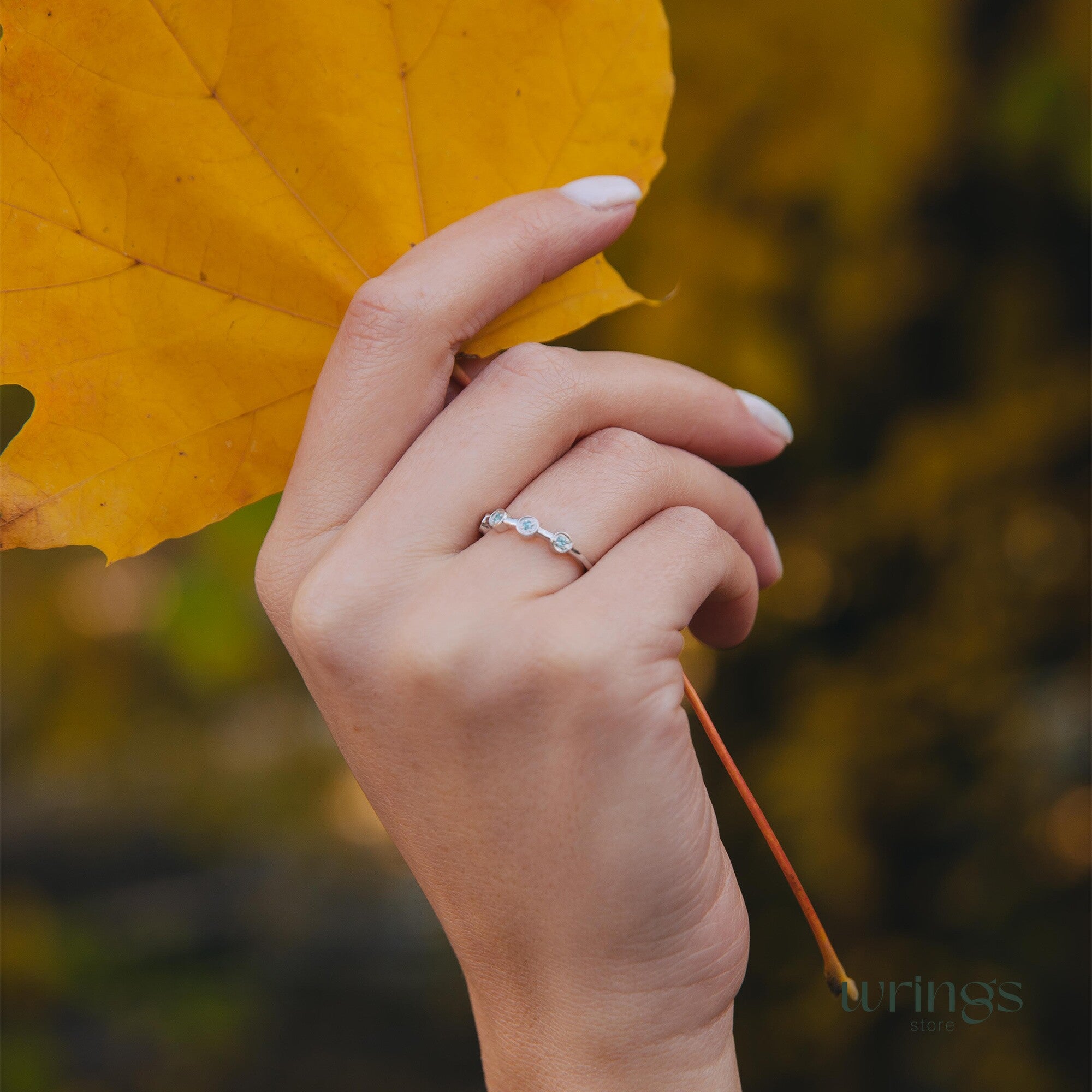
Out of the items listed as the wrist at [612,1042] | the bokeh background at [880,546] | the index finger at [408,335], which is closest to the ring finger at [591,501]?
the index finger at [408,335]

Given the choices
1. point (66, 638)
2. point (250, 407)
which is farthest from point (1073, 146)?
point (66, 638)

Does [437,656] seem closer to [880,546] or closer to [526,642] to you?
[526,642]

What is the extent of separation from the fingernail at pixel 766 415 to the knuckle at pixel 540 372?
8.1 inches

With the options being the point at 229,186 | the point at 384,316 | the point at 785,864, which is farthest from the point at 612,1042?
the point at 229,186

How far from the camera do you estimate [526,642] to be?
23.3 inches

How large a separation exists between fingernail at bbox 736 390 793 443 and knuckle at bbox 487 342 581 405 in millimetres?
206

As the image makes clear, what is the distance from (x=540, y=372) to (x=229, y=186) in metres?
0.28

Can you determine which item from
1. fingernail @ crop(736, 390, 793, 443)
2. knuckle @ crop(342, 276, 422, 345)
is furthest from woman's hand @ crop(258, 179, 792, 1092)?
fingernail @ crop(736, 390, 793, 443)

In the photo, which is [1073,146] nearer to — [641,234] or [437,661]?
[641,234]

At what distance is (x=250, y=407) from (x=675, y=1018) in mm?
591

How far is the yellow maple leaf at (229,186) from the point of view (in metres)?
0.63

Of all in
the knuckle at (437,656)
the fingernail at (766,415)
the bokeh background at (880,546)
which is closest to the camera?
the knuckle at (437,656)

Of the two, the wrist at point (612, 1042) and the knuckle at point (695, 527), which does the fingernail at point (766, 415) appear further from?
the wrist at point (612, 1042)

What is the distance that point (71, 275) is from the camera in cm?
65
